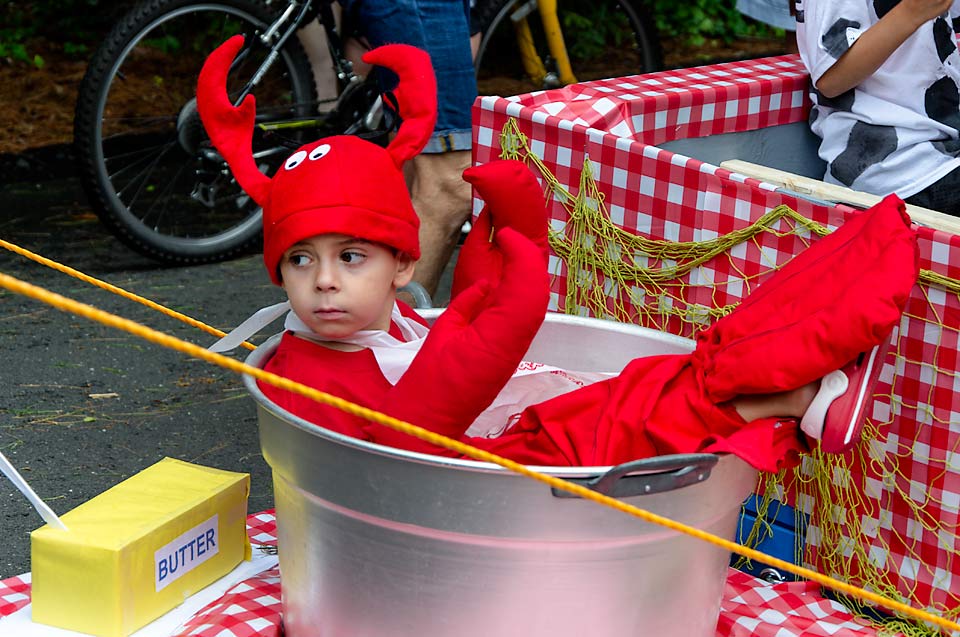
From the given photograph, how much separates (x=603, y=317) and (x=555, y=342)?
0.78 ft

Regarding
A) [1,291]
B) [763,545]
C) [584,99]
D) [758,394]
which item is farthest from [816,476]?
[1,291]

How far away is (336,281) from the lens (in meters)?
1.74

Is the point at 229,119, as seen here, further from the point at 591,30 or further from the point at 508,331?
the point at 591,30

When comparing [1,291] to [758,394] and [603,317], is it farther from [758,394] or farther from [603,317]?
[758,394]

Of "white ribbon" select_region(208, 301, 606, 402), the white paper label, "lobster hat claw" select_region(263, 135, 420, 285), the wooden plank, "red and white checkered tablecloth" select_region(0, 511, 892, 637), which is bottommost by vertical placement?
"red and white checkered tablecloth" select_region(0, 511, 892, 637)

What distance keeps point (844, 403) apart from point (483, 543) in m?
0.50

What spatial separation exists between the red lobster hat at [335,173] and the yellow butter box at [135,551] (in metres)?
0.36

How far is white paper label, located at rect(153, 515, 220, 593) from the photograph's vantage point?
182 cm

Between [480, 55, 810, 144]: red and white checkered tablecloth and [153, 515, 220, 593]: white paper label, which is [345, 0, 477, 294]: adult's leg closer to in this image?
[480, 55, 810, 144]: red and white checkered tablecloth

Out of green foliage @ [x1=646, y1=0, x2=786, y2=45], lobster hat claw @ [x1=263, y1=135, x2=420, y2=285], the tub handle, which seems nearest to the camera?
the tub handle

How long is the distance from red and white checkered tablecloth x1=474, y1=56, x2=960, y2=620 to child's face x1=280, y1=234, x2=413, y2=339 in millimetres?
553

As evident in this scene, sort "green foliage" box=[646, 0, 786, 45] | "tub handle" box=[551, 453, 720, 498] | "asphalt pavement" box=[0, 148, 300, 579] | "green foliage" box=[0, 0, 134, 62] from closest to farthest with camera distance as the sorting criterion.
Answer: "tub handle" box=[551, 453, 720, 498], "asphalt pavement" box=[0, 148, 300, 579], "green foliage" box=[0, 0, 134, 62], "green foliage" box=[646, 0, 786, 45]

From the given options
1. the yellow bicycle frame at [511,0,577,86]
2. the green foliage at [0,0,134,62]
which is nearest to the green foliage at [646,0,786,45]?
the yellow bicycle frame at [511,0,577,86]

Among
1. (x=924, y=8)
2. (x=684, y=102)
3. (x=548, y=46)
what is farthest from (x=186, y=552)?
(x=548, y=46)
